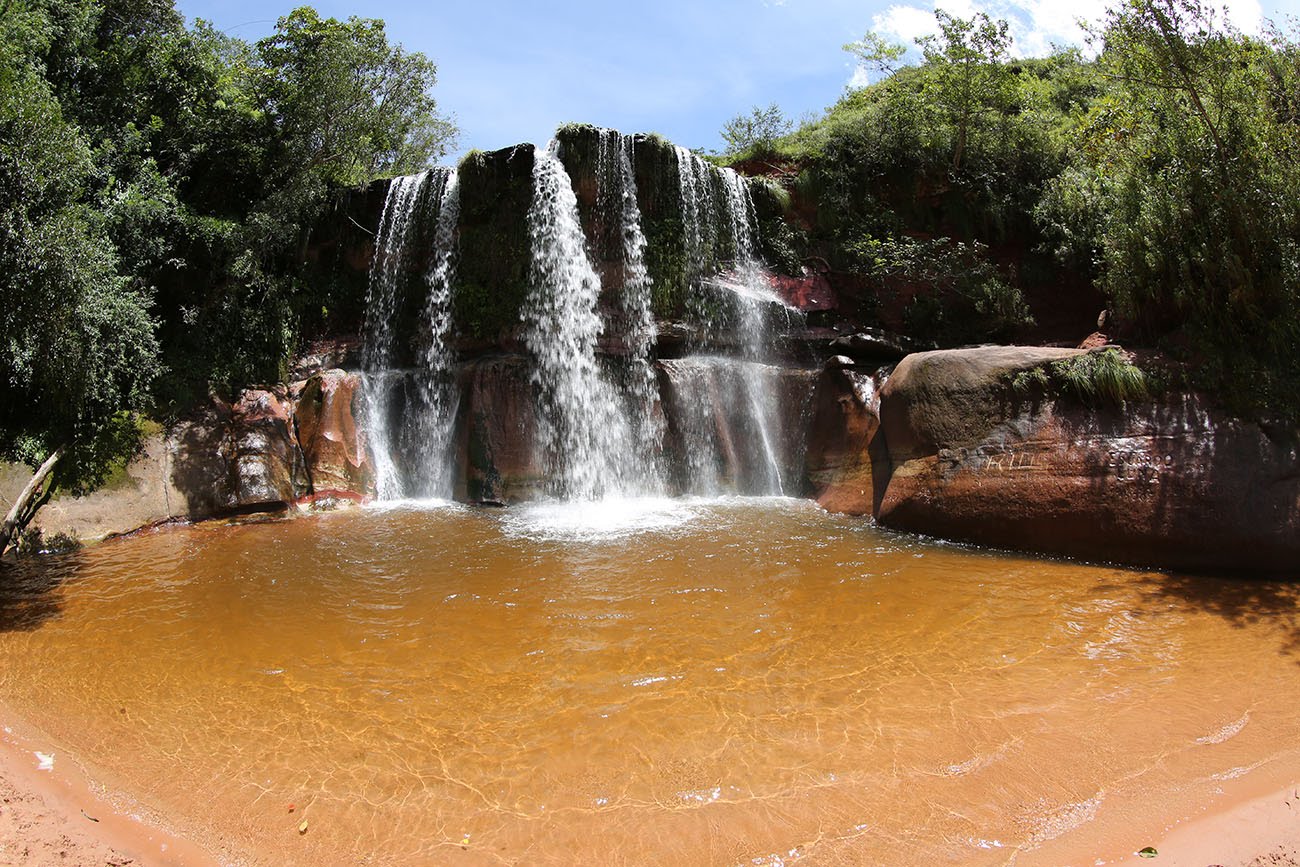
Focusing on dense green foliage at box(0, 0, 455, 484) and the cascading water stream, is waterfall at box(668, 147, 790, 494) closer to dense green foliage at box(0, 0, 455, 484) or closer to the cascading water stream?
the cascading water stream

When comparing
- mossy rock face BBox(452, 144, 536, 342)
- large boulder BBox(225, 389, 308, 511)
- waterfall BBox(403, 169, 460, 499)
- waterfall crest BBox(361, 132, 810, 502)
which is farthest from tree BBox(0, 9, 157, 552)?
mossy rock face BBox(452, 144, 536, 342)

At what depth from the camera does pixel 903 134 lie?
1533cm

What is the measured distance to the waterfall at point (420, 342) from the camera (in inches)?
528

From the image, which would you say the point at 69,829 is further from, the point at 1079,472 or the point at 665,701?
the point at 1079,472

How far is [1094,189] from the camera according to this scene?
39.7 feet

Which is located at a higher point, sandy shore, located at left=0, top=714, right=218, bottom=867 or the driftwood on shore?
the driftwood on shore

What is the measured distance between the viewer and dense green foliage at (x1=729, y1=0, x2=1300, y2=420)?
8.38m

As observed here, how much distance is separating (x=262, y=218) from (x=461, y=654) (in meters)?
12.5

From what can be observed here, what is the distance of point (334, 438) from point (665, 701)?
999cm

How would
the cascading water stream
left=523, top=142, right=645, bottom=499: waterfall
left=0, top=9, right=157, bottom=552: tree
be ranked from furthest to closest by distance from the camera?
the cascading water stream
left=523, top=142, right=645, bottom=499: waterfall
left=0, top=9, right=157, bottom=552: tree

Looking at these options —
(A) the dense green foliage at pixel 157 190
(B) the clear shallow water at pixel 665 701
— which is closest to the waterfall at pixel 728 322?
(B) the clear shallow water at pixel 665 701

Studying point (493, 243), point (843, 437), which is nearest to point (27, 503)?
point (493, 243)

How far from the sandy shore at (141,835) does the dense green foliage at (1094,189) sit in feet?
20.0

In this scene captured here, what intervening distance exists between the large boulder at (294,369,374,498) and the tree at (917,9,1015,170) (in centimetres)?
1292
